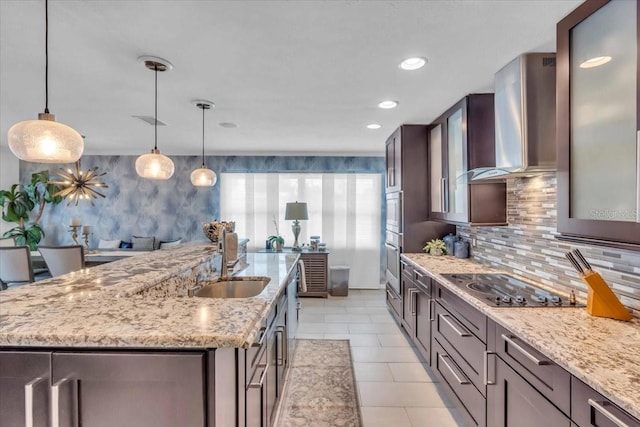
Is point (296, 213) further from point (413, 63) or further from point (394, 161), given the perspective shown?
point (413, 63)

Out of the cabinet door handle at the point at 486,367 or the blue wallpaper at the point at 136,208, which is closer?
the cabinet door handle at the point at 486,367

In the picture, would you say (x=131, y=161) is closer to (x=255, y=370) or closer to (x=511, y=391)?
(x=255, y=370)

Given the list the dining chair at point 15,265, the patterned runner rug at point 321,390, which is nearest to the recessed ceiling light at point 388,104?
the patterned runner rug at point 321,390

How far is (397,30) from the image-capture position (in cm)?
169

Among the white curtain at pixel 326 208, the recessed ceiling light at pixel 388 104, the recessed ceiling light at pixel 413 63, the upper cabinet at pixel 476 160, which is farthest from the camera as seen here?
the white curtain at pixel 326 208

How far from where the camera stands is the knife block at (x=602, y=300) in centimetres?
148

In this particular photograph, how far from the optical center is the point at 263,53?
1951 millimetres

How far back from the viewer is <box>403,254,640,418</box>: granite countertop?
96 cm

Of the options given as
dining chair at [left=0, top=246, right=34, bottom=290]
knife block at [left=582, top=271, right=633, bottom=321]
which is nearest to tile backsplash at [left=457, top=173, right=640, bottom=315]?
knife block at [left=582, top=271, right=633, bottom=321]

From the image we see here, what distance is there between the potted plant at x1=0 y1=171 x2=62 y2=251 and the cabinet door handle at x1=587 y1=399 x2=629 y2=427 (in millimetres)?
6784

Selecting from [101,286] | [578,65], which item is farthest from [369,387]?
[578,65]

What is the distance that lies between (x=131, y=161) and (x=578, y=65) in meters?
6.49

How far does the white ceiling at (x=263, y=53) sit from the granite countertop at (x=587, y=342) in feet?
4.88

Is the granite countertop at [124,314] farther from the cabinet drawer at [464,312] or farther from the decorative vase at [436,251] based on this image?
the decorative vase at [436,251]
